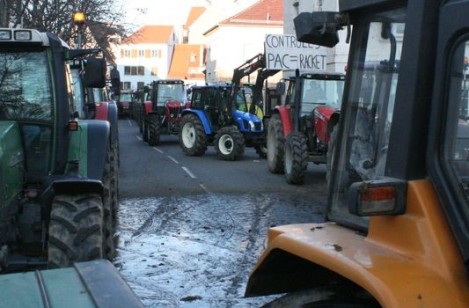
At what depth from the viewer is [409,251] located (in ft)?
7.29

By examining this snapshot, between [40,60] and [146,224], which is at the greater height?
[40,60]

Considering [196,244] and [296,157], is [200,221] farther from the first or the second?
[296,157]

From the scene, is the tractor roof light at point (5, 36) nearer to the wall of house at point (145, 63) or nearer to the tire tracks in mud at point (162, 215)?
the tire tracks in mud at point (162, 215)

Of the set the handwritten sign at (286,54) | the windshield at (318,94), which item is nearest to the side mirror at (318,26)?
the windshield at (318,94)

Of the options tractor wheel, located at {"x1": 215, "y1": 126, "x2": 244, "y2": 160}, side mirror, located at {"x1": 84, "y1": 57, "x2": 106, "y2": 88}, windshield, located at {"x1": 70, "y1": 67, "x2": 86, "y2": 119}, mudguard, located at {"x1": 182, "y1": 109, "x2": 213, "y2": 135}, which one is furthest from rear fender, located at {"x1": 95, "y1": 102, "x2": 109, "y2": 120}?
mudguard, located at {"x1": 182, "y1": 109, "x2": 213, "y2": 135}

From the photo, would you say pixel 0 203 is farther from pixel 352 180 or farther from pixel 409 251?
pixel 409 251

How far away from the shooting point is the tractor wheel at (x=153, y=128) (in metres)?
21.7

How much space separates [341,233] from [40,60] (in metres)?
3.72

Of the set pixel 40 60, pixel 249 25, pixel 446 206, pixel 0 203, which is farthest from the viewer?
Answer: pixel 249 25

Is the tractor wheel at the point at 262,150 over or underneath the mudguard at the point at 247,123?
underneath

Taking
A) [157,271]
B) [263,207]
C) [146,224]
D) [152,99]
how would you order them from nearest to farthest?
[157,271] → [146,224] → [263,207] → [152,99]

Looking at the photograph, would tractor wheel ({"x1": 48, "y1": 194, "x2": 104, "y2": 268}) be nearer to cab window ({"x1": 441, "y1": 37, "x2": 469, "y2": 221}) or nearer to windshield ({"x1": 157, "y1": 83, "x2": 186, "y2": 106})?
cab window ({"x1": 441, "y1": 37, "x2": 469, "y2": 221})

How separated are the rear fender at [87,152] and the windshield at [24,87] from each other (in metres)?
0.43

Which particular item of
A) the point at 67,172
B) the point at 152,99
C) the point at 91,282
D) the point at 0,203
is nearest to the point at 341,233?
the point at 91,282
